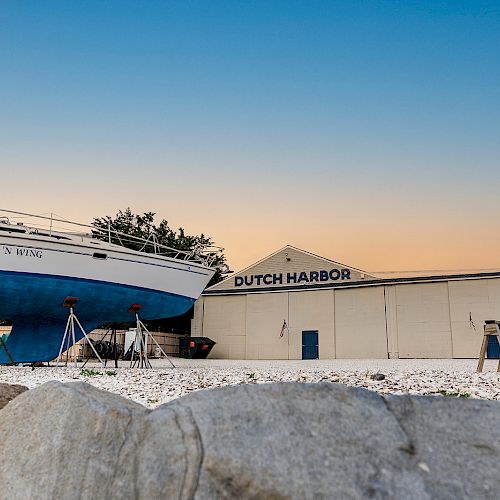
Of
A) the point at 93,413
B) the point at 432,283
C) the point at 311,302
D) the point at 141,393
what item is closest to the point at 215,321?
the point at 311,302

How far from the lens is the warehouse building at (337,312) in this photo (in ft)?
84.6

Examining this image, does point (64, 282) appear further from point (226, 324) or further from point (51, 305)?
point (226, 324)

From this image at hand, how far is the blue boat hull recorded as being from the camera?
1541cm

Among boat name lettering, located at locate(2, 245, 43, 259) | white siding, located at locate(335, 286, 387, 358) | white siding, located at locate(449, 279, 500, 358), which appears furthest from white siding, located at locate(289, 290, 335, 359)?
boat name lettering, located at locate(2, 245, 43, 259)

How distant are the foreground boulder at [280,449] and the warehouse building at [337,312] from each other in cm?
2554

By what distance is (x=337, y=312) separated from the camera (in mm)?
28578

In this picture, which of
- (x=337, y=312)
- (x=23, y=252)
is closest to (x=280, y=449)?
(x=23, y=252)

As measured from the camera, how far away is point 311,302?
29344 millimetres

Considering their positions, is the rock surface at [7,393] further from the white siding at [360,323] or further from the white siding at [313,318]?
the white siding at [313,318]

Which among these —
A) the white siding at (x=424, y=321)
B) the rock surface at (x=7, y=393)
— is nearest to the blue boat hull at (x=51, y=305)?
the rock surface at (x=7, y=393)

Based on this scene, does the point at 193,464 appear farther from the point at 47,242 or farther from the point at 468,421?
the point at 47,242

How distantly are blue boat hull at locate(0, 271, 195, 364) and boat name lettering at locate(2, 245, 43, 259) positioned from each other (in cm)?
55

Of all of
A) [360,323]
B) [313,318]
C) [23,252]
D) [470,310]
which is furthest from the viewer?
[313,318]

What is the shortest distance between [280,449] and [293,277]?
2891 cm
